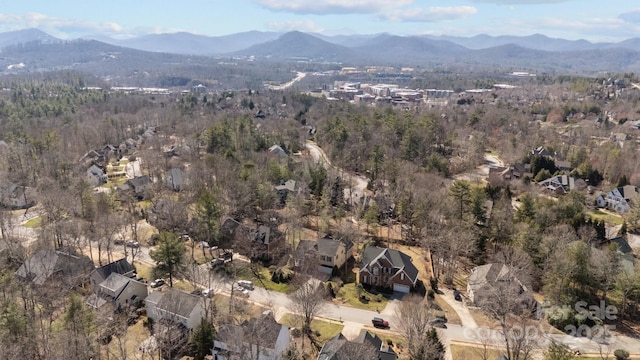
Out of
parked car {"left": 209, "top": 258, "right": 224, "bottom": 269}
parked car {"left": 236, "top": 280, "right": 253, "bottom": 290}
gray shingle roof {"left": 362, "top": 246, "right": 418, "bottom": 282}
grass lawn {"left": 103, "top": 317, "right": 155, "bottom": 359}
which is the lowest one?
grass lawn {"left": 103, "top": 317, "right": 155, "bottom": 359}

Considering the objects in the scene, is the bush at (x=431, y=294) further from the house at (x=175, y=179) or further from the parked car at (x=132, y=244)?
the house at (x=175, y=179)

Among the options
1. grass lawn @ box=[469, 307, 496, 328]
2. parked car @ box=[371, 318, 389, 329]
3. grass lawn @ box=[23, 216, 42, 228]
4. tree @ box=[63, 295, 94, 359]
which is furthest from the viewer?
grass lawn @ box=[23, 216, 42, 228]

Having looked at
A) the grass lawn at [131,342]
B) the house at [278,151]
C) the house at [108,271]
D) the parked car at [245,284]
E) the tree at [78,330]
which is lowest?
the grass lawn at [131,342]

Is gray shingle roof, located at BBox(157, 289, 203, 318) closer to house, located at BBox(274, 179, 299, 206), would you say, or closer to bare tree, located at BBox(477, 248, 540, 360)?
bare tree, located at BBox(477, 248, 540, 360)

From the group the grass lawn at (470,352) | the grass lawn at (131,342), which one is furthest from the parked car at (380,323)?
the grass lawn at (131,342)

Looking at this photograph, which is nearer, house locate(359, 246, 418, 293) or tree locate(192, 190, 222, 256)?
house locate(359, 246, 418, 293)

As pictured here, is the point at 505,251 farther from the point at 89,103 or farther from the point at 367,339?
the point at 89,103

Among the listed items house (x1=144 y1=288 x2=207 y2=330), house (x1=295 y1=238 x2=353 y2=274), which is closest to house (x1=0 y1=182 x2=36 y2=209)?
house (x1=144 y1=288 x2=207 y2=330)
